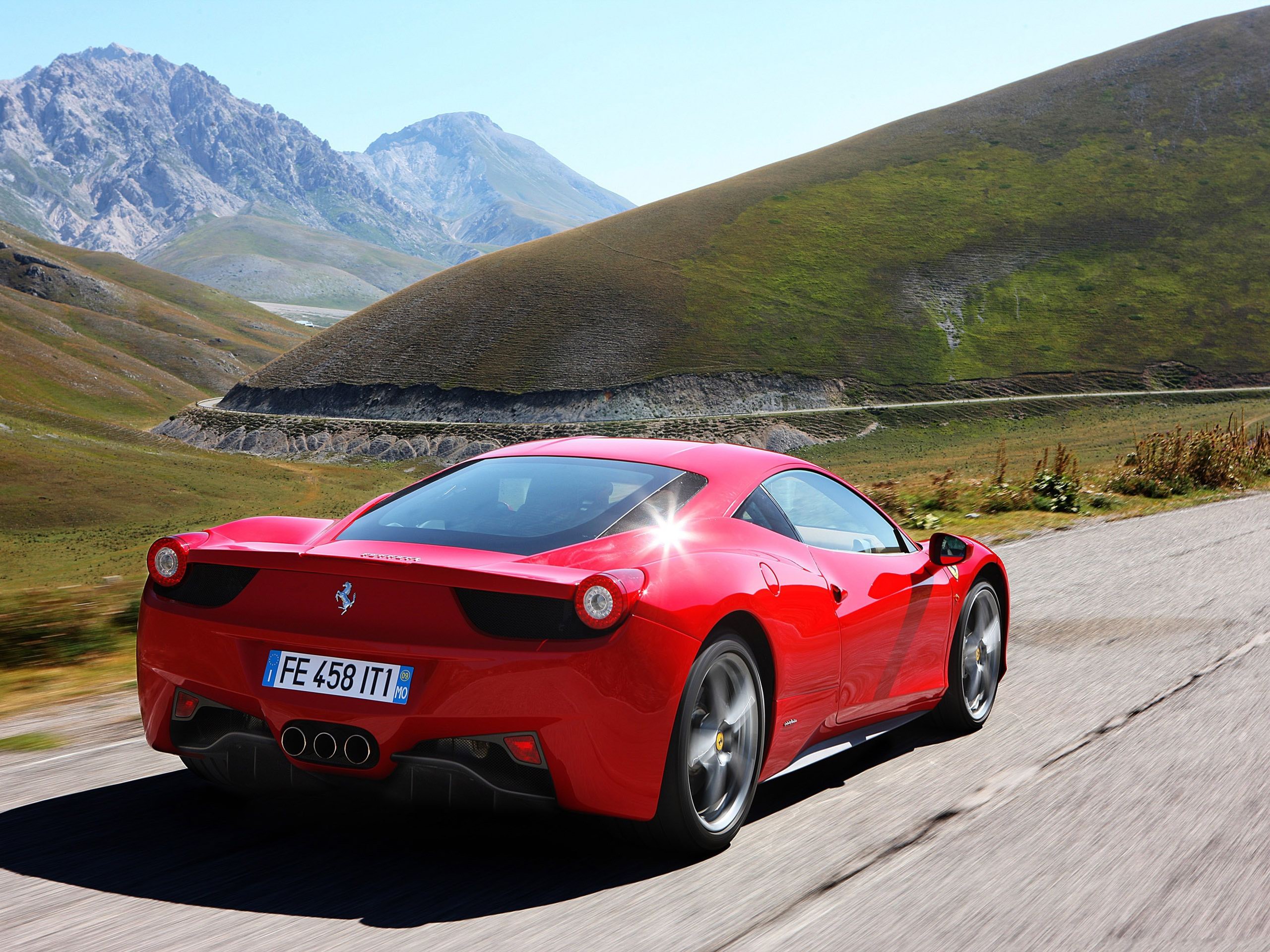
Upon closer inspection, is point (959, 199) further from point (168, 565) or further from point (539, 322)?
point (168, 565)

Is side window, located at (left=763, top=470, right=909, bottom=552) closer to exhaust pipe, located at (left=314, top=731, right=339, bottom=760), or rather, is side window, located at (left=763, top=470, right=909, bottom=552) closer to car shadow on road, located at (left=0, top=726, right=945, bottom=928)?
car shadow on road, located at (left=0, top=726, right=945, bottom=928)

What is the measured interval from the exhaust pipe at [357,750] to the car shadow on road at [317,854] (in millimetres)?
355

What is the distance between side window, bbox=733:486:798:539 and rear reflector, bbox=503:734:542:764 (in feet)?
4.01

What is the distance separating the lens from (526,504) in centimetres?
405

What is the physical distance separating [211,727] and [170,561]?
0.55 m

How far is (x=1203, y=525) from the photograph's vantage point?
45.2 ft

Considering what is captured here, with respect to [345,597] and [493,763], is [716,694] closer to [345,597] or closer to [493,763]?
[493,763]

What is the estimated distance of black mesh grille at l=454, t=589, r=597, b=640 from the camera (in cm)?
330

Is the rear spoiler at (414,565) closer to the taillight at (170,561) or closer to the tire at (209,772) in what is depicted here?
the taillight at (170,561)

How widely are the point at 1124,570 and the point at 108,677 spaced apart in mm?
8279

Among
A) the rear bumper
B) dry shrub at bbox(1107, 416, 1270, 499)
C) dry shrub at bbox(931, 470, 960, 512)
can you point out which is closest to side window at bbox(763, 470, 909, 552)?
the rear bumper

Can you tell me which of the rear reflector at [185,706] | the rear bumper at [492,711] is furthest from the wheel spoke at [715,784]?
the rear reflector at [185,706]

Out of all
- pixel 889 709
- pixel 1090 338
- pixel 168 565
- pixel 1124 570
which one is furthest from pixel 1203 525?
→ pixel 1090 338

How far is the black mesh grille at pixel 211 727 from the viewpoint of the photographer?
3.51 m
